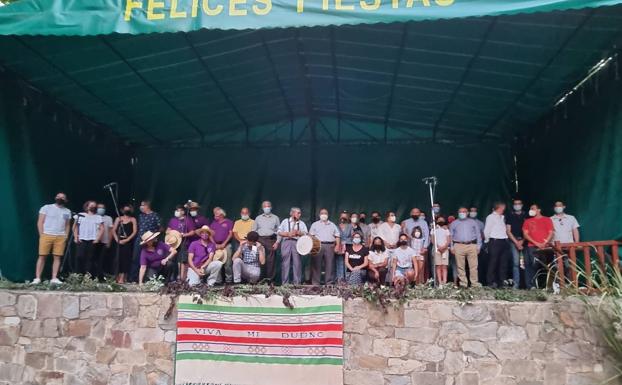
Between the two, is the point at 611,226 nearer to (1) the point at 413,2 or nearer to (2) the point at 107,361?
(1) the point at 413,2

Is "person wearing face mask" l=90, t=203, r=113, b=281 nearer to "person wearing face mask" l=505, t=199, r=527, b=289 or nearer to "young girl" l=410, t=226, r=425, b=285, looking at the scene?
"young girl" l=410, t=226, r=425, b=285

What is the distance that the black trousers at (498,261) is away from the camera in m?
7.59

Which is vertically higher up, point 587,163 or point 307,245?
point 587,163

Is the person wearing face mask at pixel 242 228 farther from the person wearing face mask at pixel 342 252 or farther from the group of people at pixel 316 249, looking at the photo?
the person wearing face mask at pixel 342 252

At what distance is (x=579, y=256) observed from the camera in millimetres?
7328

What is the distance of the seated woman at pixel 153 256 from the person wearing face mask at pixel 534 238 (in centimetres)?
516

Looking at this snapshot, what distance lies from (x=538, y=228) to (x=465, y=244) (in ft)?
3.48

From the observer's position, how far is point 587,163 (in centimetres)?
741

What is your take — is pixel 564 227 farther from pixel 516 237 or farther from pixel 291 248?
pixel 291 248

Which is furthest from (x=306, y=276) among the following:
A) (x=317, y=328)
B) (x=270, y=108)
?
(x=317, y=328)

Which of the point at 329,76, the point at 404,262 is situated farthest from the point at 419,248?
the point at 329,76

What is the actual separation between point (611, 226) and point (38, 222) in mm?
7627

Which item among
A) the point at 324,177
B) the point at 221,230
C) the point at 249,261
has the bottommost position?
the point at 249,261

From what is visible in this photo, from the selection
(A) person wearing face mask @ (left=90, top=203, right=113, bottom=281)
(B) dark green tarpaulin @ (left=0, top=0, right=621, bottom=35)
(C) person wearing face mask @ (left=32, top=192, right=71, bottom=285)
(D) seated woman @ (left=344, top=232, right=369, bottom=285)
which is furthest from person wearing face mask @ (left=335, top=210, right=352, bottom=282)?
(C) person wearing face mask @ (left=32, top=192, right=71, bottom=285)
